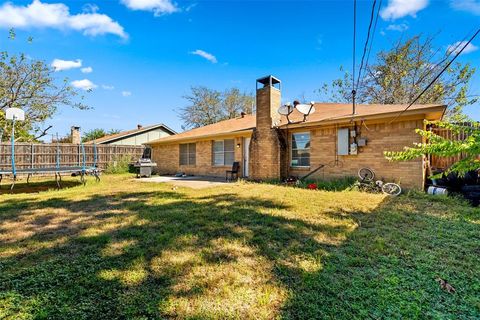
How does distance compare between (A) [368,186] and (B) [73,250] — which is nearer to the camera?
(B) [73,250]

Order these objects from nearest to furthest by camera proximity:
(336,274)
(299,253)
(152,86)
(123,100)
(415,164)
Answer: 1. (336,274)
2. (299,253)
3. (415,164)
4. (152,86)
5. (123,100)

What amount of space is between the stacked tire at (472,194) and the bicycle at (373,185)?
4.77ft

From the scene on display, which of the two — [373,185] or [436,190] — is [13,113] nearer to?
[373,185]

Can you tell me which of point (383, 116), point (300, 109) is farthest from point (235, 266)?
point (300, 109)

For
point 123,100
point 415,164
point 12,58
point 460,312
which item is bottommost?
point 460,312

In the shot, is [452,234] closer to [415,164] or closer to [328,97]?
[415,164]

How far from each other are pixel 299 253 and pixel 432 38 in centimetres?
2093

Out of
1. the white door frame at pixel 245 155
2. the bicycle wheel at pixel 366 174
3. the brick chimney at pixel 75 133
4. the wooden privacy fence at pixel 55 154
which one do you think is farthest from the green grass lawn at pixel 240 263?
the brick chimney at pixel 75 133

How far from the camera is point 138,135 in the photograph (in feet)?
78.7

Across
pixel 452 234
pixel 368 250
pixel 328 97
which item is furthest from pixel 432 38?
pixel 368 250

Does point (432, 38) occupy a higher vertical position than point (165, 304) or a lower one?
higher

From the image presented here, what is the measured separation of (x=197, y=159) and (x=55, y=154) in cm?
922

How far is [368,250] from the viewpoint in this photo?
3199 mm

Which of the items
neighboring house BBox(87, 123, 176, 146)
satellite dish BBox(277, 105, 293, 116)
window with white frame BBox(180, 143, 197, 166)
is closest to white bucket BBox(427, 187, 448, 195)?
satellite dish BBox(277, 105, 293, 116)
